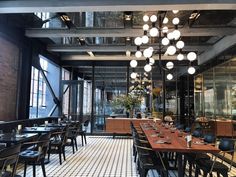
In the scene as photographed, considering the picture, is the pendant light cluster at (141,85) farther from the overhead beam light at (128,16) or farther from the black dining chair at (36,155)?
the black dining chair at (36,155)

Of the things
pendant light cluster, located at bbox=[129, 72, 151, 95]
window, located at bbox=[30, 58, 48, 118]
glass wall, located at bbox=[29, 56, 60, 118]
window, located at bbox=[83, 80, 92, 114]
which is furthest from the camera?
window, located at bbox=[83, 80, 92, 114]

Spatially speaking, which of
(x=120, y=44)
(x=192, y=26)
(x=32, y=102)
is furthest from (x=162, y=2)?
(x=32, y=102)

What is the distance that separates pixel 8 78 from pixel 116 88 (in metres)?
6.25

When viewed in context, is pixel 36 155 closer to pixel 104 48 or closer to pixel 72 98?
pixel 104 48

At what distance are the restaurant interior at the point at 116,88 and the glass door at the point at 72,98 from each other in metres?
0.05

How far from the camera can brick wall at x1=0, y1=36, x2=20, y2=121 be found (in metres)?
7.36

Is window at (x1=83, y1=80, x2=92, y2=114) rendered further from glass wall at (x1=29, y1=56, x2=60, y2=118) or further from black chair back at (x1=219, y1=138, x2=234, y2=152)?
black chair back at (x1=219, y1=138, x2=234, y2=152)

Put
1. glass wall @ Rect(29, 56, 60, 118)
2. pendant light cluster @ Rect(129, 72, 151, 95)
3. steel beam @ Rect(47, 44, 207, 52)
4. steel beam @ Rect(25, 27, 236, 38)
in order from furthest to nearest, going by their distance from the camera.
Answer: pendant light cluster @ Rect(129, 72, 151, 95) → glass wall @ Rect(29, 56, 60, 118) → steel beam @ Rect(47, 44, 207, 52) → steel beam @ Rect(25, 27, 236, 38)

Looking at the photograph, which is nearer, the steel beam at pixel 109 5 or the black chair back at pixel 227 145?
the black chair back at pixel 227 145

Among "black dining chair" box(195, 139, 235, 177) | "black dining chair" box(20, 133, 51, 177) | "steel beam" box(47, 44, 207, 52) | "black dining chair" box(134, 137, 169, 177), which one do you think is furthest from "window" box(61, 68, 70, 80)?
"black dining chair" box(195, 139, 235, 177)

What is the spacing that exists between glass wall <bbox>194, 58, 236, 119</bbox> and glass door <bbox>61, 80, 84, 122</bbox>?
5.40 m

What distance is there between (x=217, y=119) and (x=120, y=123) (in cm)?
391

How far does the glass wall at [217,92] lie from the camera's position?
8055 mm

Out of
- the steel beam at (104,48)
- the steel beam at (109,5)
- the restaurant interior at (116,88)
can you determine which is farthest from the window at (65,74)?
the steel beam at (109,5)
